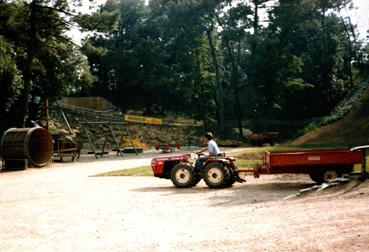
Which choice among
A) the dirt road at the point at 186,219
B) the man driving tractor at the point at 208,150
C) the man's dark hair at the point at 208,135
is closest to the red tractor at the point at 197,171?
the man driving tractor at the point at 208,150

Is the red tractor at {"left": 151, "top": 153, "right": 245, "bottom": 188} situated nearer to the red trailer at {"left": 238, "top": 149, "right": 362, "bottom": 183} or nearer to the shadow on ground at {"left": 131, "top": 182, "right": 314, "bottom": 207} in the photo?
the shadow on ground at {"left": 131, "top": 182, "right": 314, "bottom": 207}

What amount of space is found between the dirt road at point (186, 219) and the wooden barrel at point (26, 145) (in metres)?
10.6

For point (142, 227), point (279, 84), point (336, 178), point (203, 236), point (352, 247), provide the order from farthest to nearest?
point (279, 84)
point (336, 178)
point (142, 227)
point (203, 236)
point (352, 247)

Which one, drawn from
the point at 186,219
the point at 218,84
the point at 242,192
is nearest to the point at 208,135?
the point at 242,192

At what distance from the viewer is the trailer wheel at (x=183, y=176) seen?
1409cm

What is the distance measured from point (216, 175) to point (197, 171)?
32.5 inches

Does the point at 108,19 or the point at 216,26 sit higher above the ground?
the point at 216,26

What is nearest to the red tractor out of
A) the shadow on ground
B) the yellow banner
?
the shadow on ground

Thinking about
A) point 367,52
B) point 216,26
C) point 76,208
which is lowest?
point 76,208

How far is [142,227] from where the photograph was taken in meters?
8.37

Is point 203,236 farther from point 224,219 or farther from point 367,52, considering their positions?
point 367,52

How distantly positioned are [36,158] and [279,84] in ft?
112

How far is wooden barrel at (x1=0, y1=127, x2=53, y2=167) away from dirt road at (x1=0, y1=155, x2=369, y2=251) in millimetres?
10614

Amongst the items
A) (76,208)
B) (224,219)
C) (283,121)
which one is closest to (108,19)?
(76,208)
